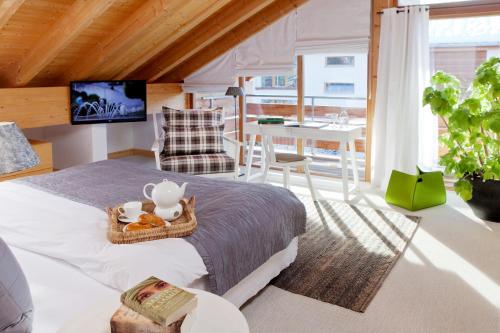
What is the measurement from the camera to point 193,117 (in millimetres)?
4508

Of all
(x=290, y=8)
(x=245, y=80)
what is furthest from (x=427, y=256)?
(x=245, y=80)

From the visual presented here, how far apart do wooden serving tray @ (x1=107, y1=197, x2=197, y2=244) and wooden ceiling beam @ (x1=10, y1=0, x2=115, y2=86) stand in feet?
7.69

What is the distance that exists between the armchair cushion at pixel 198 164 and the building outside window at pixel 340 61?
189cm

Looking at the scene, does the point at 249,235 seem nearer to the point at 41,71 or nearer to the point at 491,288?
the point at 491,288

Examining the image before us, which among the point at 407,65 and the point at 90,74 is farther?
the point at 90,74

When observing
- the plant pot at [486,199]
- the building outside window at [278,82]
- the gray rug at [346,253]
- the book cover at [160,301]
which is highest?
the building outside window at [278,82]

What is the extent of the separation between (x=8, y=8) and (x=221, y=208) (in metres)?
2.56

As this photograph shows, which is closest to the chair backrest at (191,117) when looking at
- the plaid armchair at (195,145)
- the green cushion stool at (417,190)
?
the plaid armchair at (195,145)

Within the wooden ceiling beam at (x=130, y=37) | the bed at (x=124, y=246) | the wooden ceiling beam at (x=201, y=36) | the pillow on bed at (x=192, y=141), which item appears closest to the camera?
the bed at (x=124, y=246)

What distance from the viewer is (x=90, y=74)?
203 inches

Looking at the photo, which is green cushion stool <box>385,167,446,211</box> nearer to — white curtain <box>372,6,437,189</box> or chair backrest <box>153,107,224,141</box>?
white curtain <box>372,6,437,189</box>

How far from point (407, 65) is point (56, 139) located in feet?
13.5

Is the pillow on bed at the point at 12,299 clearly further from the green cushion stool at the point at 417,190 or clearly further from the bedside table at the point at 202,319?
the green cushion stool at the point at 417,190

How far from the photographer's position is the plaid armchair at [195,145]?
13.8ft
